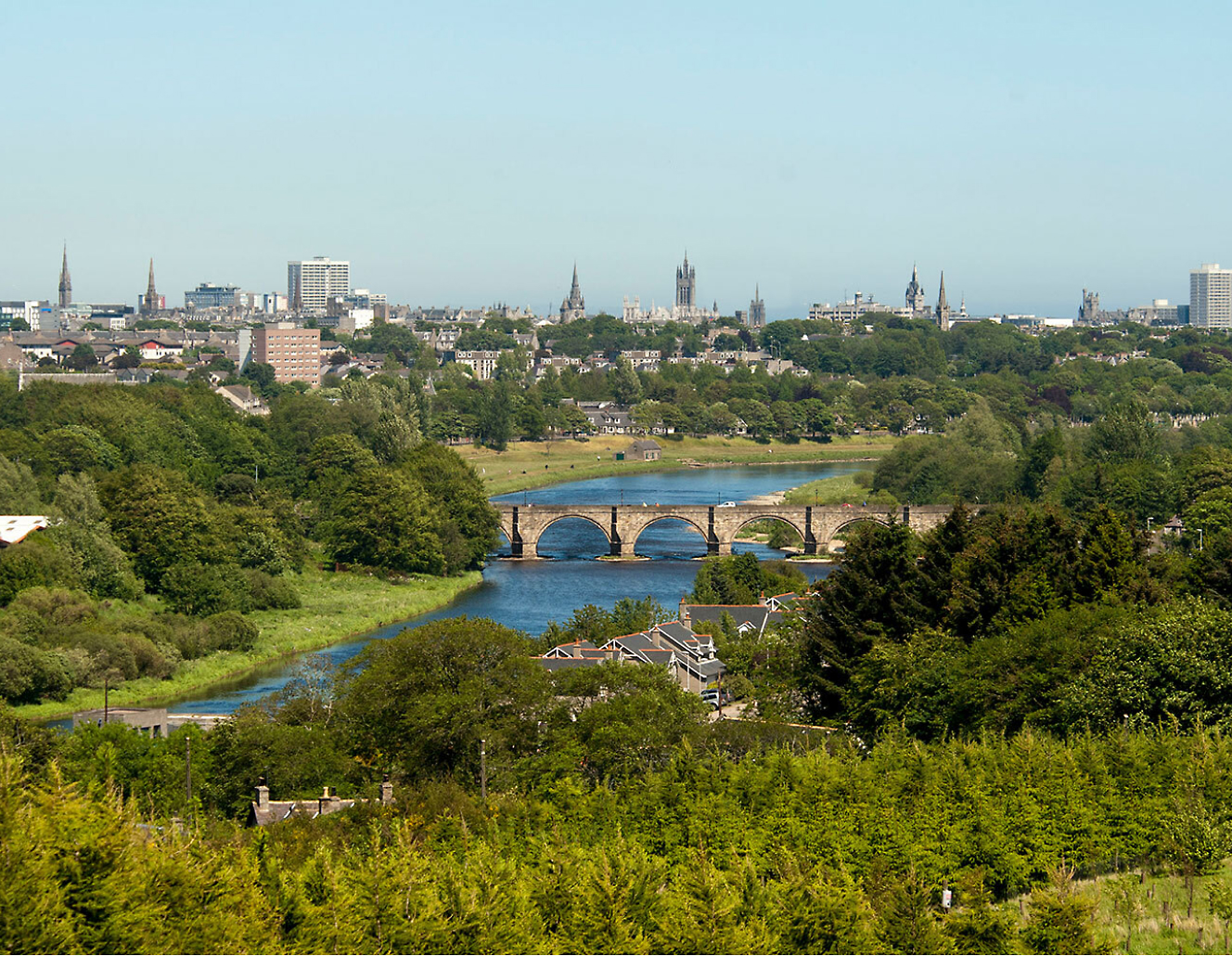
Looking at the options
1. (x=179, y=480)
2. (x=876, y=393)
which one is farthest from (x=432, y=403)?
(x=179, y=480)

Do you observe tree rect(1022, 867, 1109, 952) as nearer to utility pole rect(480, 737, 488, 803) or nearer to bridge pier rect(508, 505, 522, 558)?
utility pole rect(480, 737, 488, 803)

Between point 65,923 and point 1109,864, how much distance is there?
38.3 feet

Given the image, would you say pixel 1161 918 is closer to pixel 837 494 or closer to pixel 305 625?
pixel 305 625

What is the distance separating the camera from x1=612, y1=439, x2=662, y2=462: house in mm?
89562

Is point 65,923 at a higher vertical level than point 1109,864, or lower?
higher

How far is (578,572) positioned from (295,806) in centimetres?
3166

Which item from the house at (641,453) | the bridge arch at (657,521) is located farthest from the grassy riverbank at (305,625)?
the house at (641,453)

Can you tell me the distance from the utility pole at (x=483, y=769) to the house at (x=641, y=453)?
66700 millimetres

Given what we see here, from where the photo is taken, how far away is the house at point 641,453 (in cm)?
8956

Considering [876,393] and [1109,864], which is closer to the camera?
[1109,864]

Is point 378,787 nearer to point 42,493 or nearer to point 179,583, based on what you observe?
point 179,583

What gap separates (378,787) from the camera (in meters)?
21.5

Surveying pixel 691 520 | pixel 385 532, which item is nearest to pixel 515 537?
pixel 691 520

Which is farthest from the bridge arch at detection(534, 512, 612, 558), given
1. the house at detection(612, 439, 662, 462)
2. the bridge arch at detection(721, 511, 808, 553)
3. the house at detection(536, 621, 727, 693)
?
the house at detection(612, 439, 662, 462)
